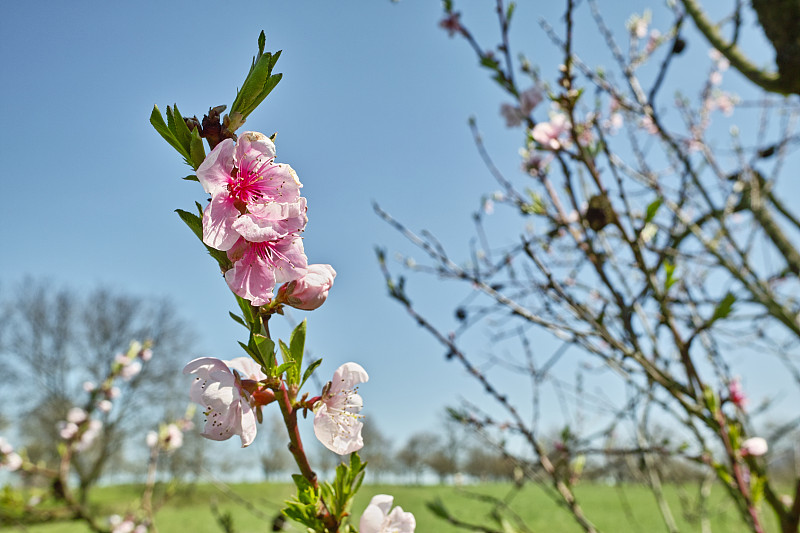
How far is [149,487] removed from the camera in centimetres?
236

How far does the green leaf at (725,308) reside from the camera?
860 mm

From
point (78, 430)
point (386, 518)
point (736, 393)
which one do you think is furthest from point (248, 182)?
point (78, 430)

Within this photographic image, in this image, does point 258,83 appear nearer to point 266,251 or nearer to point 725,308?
point 266,251

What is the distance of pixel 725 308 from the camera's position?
88cm

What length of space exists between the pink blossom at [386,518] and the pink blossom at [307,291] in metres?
0.24

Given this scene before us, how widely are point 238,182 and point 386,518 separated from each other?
0.43 metres

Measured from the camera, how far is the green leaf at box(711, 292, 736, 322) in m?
0.86

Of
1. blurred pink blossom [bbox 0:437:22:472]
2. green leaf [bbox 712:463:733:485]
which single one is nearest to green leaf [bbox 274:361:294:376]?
green leaf [bbox 712:463:733:485]

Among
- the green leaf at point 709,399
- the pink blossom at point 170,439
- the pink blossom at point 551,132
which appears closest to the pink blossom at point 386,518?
the green leaf at point 709,399

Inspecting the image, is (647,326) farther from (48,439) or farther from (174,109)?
(48,439)

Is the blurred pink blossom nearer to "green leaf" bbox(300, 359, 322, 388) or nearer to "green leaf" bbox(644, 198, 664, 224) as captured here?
"green leaf" bbox(300, 359, 322, 388)

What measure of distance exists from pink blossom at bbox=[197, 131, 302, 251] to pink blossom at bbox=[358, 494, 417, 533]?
0.34 m

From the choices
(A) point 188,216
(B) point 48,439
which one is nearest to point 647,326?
(A) point 188,216

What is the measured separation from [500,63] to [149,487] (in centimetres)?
249
